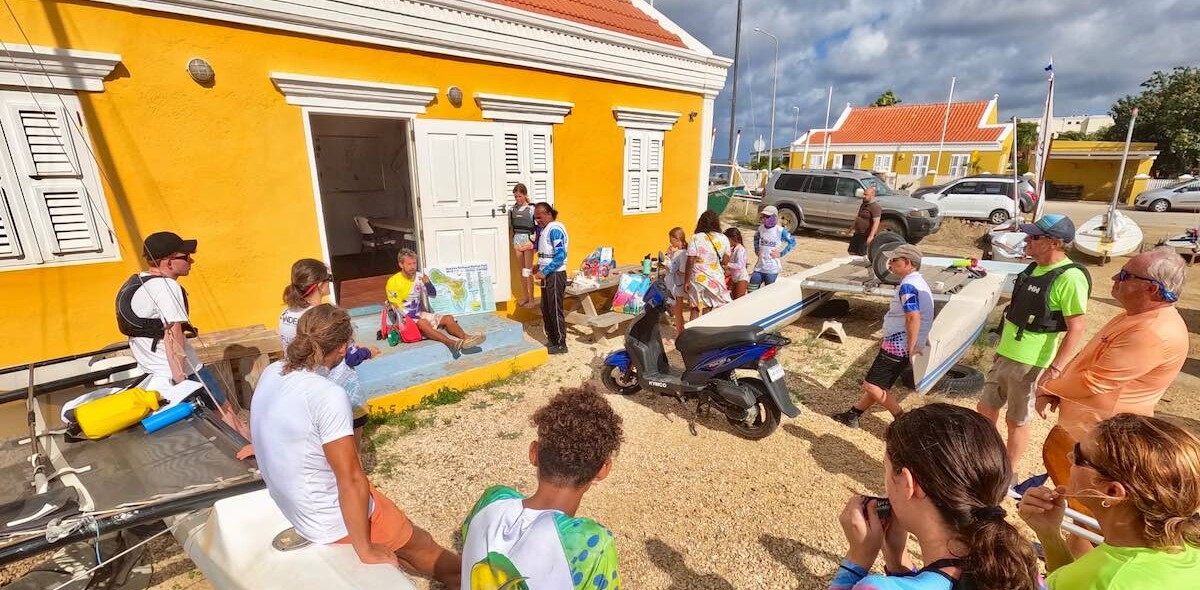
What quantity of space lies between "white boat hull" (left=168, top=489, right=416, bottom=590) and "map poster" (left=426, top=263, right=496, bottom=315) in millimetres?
3608

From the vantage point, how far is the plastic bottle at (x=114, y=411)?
2.71 metres

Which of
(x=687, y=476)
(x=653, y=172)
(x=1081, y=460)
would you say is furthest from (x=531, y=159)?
(x=1081, y=460)

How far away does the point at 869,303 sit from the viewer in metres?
8.28

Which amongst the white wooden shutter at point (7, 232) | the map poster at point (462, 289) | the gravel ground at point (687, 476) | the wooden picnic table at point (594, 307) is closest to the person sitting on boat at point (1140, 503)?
the gravel ground at point (687, 476)

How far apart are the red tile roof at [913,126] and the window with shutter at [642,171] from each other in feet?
95.0

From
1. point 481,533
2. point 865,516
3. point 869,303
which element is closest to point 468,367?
point 481,533

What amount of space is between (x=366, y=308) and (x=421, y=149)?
199 cm

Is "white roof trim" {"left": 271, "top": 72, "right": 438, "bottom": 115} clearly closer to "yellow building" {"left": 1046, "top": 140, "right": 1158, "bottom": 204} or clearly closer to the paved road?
the paved road

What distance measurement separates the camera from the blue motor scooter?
3969 millimetres

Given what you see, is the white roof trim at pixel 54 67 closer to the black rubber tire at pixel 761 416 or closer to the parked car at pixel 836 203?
the black rubber tire at pixel 761 416

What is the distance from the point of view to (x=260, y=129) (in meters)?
4.78

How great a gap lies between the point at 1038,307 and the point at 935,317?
2.98 metres

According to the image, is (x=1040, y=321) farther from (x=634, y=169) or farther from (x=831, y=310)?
(x=634, y=169)

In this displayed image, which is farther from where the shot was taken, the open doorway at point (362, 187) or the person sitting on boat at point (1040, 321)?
the open doorway at point (362, 187)
